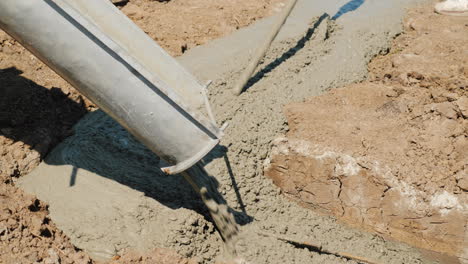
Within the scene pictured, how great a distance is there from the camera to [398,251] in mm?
5105

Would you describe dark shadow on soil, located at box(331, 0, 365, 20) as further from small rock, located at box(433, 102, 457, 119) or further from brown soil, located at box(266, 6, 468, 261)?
small rock, located at box(433, 102, 457, 119)

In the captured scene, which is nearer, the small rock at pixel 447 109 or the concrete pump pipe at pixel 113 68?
the concrete pump pipe at pixel 113 68

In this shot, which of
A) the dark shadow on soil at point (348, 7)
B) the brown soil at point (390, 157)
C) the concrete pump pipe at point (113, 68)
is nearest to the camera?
the concrete pump pipe at point (113, 68)

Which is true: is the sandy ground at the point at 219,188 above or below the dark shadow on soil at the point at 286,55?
below

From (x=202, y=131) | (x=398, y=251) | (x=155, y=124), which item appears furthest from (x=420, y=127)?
(x=155, y=124)

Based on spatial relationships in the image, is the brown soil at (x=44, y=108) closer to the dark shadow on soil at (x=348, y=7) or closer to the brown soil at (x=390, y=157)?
the dark shadow on soil at (x=348, y=7)

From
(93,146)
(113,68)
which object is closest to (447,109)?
(113,68)

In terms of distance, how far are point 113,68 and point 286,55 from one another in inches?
142

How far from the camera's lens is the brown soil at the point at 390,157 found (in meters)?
4.94

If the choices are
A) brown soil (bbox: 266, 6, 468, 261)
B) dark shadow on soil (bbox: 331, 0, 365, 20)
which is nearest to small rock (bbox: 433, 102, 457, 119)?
brown soil (bbox: 266, 6, 468, 261)

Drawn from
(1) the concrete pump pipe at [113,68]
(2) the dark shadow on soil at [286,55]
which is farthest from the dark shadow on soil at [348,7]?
(1) the concrete pump pipe at [113,68]

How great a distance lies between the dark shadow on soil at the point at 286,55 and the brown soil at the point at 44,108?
1.37 metres

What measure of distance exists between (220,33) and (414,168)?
14.2 ft

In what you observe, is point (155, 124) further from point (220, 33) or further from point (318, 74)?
point (220, 33)
